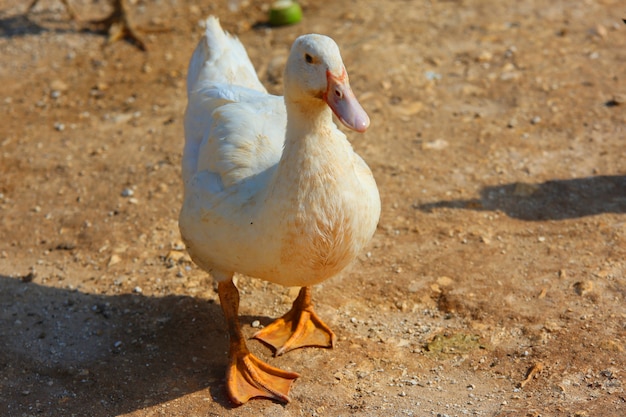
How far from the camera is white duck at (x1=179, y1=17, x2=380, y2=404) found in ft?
12.3

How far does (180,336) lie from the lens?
4.85 meters

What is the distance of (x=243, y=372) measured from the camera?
4.41m

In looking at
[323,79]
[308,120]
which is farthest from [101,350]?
[323,79]

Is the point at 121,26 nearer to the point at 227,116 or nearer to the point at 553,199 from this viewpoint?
the point at 227,116

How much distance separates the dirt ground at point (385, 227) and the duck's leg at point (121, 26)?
137 mm

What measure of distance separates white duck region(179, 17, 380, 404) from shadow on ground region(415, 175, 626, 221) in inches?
69.5

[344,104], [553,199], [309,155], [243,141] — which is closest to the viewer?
[344,104]

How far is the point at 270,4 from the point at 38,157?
3656mm

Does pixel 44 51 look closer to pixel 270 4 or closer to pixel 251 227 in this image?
pixel 270 4

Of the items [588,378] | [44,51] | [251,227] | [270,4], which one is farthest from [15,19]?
[588,378]

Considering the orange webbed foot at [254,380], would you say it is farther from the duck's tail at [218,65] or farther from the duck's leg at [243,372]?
the duck's tail at [218,65]

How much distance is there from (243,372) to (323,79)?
5.95ft

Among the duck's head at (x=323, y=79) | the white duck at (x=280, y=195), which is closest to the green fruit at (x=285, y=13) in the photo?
the white duck at (x=280, y=195)

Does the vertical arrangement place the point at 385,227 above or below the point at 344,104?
below
